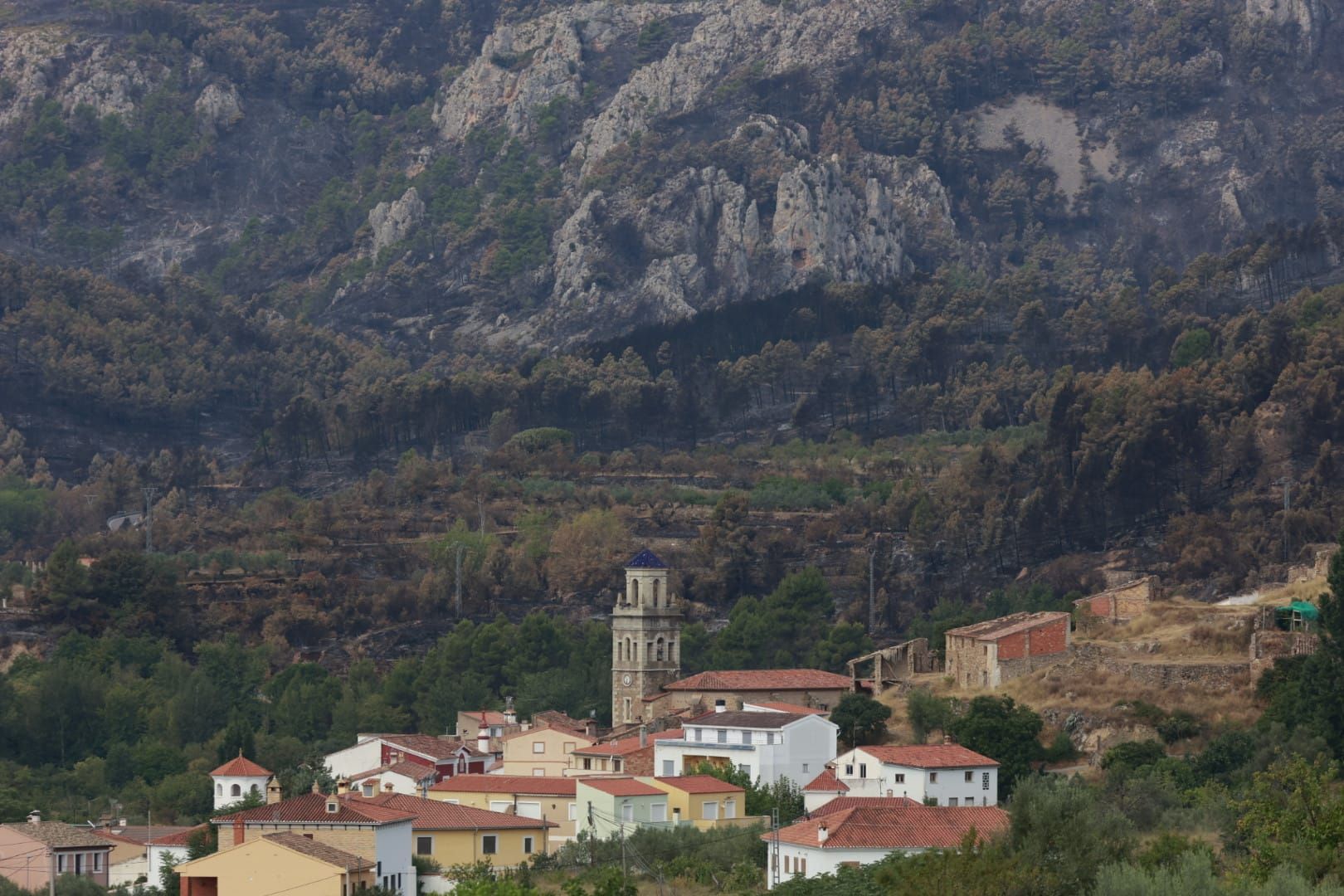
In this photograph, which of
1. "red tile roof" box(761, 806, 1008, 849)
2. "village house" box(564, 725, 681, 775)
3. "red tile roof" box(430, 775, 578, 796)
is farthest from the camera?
"village house" box(564, 725, 681, 775)

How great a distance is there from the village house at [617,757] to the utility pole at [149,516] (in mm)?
65587

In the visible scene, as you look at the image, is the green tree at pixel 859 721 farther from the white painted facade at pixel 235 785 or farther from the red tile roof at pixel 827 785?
the white painted facade at pixel 235 785

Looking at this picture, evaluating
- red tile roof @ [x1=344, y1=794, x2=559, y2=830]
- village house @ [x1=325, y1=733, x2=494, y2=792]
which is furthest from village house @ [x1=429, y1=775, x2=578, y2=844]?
village house @ [x1=325, y1=733, x2=494, y2=792]

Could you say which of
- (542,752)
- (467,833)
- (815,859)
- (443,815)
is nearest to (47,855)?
(443,815)

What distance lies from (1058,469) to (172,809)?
56.2 m

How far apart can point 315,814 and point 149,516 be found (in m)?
97.0

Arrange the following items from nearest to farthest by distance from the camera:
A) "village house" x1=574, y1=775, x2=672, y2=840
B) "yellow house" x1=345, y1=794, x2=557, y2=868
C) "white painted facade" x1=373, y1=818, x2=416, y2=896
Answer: "white painted facade" x1=373, y1=818, x2=416, y2=896 < "yellow house" x1=345, y1=794, x2=557, y2=868 < "village house" x1=574, y1=775, x2=672, y2=840

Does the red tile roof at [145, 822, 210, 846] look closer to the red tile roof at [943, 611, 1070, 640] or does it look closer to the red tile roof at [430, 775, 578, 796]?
the red tile roof at [430, 775, 578, 796]

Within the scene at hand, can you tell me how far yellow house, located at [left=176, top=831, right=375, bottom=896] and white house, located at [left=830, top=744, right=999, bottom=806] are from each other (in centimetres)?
1870

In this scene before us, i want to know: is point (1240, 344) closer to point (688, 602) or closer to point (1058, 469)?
point (1058, 469)

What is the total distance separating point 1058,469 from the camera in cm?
14950

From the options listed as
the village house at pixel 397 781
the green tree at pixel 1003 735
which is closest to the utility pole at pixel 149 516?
the village house at pixel 397 781

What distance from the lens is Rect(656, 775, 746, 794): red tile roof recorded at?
298 feet

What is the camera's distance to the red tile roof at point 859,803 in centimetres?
8475
